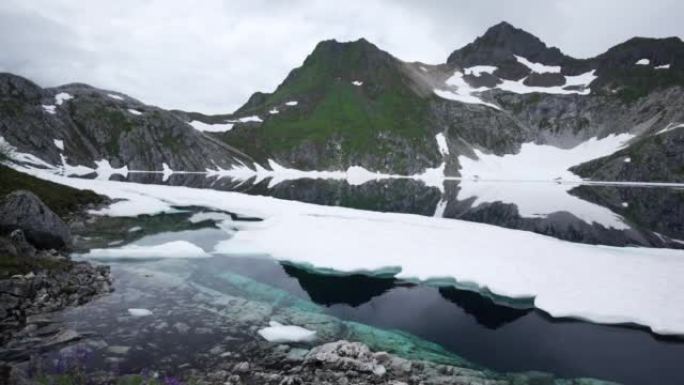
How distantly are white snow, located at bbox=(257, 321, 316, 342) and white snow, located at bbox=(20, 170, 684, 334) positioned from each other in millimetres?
9740

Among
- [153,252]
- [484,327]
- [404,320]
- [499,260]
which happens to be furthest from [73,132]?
[484,327]

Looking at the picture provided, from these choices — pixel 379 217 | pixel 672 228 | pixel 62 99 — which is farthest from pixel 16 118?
pixel 672 228

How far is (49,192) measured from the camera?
40500mm

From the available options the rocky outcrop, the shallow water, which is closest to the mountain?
the rocky outcrop

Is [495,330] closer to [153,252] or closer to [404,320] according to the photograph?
[404,320]

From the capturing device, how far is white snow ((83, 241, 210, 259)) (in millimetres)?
26500

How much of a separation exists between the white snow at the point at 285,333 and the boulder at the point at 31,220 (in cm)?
1667

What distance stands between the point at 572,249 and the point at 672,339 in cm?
1242

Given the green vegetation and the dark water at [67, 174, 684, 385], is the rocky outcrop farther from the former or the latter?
the green vegetation

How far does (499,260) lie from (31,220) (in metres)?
27.4

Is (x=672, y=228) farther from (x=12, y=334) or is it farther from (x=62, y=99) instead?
(x=62, y=99)

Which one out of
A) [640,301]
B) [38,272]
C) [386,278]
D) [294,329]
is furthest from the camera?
[386,278]

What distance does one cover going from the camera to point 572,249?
1142 inches

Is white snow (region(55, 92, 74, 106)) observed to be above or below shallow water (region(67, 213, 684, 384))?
above
